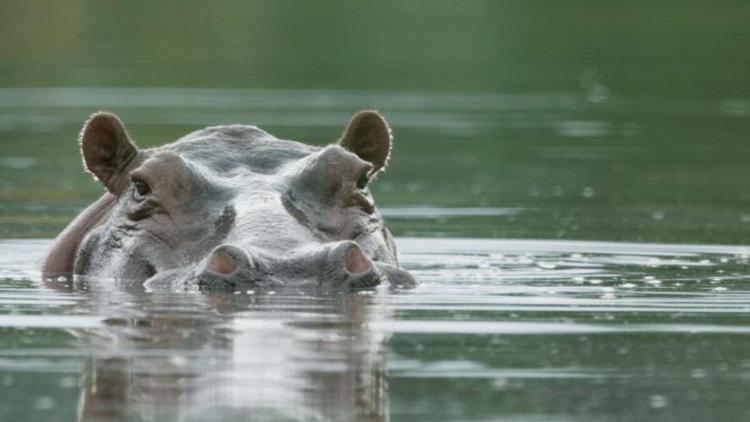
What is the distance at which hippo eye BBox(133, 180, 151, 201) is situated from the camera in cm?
1029

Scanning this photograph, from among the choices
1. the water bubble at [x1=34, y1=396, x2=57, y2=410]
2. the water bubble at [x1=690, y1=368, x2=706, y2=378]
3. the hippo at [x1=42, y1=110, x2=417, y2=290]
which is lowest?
the water bubble at [x1=34, y1=396, x2=57, y2=410]

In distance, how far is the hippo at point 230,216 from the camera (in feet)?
29.3

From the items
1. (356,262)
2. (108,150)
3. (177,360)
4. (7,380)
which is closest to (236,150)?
(108,150)

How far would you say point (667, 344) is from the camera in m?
8.33

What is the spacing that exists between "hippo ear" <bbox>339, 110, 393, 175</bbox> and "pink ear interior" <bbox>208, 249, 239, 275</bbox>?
2.61 metres

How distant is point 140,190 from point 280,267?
170 centimetres

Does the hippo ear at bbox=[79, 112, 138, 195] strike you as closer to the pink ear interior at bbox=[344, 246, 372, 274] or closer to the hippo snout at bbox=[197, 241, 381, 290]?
the hippo snout at bbox=[197, 241, 381, 290]

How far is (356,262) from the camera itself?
9.08m

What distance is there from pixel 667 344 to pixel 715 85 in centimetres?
2947

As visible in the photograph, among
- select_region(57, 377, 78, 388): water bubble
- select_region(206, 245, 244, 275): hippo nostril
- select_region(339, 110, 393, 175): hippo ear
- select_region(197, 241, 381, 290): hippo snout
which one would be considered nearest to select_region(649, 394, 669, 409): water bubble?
select_region(57, 377, 78, 388): water bubble

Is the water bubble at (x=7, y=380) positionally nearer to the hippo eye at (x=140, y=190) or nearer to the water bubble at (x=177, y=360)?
the water bubble at (x=177, y=360)

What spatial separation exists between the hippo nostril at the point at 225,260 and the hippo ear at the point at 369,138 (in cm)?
261

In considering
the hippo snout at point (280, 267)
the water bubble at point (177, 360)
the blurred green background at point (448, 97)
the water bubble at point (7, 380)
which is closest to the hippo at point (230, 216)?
the hippo snout at point (280, 267)

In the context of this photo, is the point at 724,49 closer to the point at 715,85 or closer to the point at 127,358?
the point at 715,85
